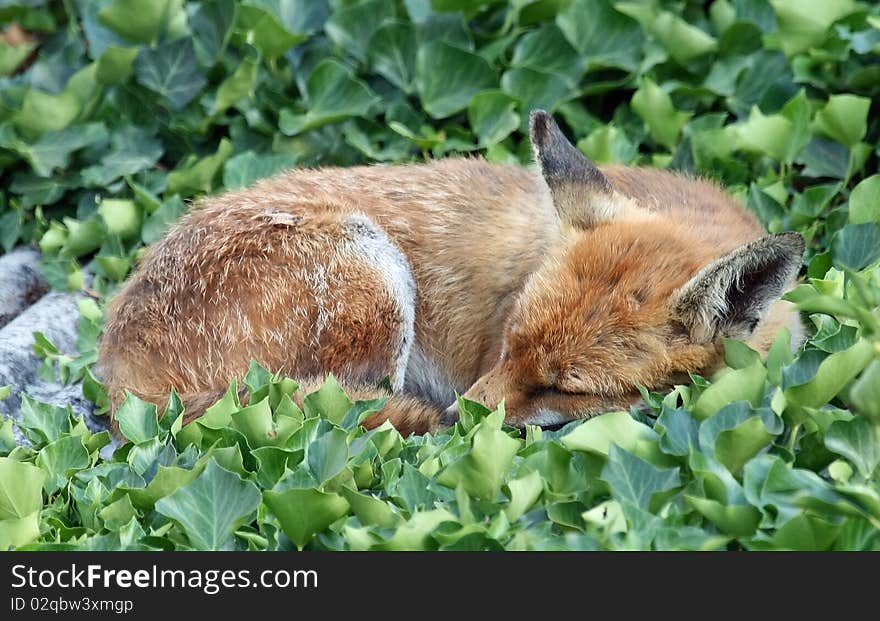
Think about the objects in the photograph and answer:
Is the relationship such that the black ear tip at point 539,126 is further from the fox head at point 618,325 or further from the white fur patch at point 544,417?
the white fur patch at point 544,417

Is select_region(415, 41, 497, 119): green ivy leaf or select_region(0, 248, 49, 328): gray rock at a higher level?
select_region(415, 41, 497, 119): green ivy leaf

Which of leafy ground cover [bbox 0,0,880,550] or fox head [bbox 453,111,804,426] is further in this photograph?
fox head [bbox 453,111,804,426]

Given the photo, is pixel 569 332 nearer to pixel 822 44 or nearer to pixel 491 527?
pixel 491 527

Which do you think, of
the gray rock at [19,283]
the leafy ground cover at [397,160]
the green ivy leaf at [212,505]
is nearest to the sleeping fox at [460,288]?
the leafy ground cover at [397,160]

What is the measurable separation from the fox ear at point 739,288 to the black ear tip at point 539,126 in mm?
1021

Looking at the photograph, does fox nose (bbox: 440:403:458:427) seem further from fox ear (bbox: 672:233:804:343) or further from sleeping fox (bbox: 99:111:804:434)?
fox ear (bbox: 672:233:804:343)

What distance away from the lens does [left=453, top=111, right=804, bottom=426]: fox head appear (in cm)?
434

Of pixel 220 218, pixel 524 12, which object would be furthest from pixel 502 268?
pixel 524 12

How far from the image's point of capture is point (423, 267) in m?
5.78

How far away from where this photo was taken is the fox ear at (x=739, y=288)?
402 cm

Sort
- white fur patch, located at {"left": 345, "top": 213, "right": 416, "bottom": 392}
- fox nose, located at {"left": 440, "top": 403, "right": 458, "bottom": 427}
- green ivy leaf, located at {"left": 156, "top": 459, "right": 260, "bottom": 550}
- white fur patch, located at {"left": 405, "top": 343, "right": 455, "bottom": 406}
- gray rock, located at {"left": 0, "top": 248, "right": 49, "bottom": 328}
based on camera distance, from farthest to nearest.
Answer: gray rock, located at {"left": 0, "top": 248, "right": 49, "bottom": 328}, white fur patch, located at {"left": 405, "top": 343, "right": 455, "bottom": 406}, white fur patch, located at {"left": 345, "top": 213, "right": 416, "bottom": 392}, fox nose, located at {"left": 440, "top": 403, "right": 458, "bottom": 427}, green ivy leaf, located at {"left": 156, "top": 459, "right": 260, "bottom": 550}

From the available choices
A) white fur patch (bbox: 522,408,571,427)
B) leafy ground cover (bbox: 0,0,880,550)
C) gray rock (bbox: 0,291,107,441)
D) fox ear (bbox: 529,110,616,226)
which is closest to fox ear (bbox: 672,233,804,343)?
leafy ground cover (bbox: 0,0,880,550)

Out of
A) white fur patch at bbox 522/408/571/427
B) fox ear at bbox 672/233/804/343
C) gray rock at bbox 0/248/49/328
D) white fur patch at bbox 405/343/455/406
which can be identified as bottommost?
gray rock at bbox 0/248/49/328

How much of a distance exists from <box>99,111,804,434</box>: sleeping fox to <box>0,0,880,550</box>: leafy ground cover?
0.82ft
